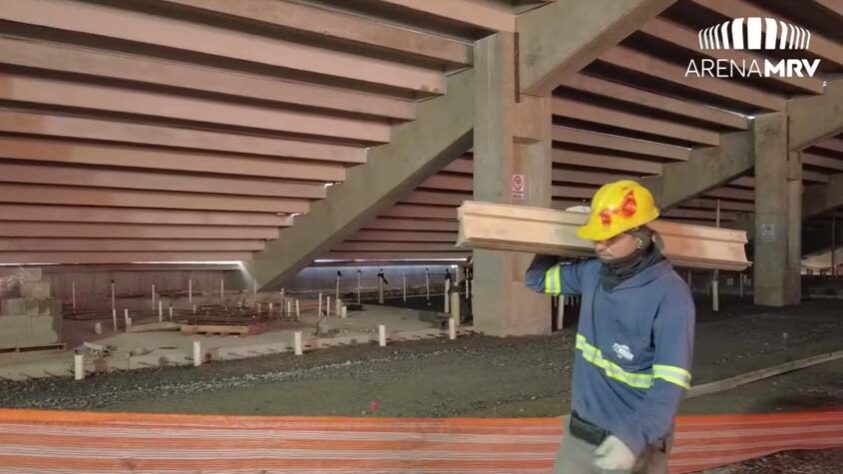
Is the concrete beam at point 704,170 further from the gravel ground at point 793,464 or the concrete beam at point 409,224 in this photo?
the gravel ground at point 793,464

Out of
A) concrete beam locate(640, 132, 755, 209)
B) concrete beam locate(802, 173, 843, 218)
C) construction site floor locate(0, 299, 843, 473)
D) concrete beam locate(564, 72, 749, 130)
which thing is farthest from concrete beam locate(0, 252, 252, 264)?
concrete beam locate(802, 173, 843, 218)

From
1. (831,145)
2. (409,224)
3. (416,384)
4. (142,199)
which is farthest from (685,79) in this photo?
(142,199)

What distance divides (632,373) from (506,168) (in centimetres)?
617

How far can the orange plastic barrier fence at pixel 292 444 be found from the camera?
9.02 ft

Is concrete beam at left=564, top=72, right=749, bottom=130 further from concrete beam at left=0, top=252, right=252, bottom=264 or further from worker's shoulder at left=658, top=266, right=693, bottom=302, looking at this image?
worker's shoulder at left=658, top=266, right=693, bottom=302

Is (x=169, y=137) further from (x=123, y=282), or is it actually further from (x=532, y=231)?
(x=532, y=231)

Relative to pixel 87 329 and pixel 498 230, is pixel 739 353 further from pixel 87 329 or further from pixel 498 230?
pixel 87 329

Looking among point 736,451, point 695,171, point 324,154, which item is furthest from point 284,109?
point 695,171

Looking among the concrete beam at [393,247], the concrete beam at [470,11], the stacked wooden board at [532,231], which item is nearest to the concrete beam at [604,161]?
the concrete beam at [393,247]

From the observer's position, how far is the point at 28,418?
2711 mm

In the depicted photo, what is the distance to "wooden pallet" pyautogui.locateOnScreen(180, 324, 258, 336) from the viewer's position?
8.31 metres

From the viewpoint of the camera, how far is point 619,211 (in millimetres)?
2146

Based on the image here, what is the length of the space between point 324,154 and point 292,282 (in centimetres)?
436

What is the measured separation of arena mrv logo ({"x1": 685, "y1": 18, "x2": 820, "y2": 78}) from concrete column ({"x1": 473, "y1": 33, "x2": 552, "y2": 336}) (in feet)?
10.4
